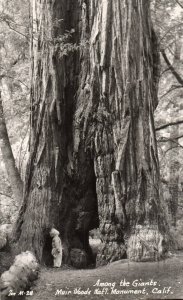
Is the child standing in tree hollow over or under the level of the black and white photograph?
under

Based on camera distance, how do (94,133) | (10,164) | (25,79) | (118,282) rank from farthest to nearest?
(25,79) < (10,164) < (94,133) < (118,282)

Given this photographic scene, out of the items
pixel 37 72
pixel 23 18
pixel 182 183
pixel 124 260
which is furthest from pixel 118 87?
pixel 182 183

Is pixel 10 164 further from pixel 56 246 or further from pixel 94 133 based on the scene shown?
pixel 94 133

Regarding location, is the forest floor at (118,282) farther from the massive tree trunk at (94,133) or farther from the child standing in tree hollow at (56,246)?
the child standing in tree hollow at (56,246)

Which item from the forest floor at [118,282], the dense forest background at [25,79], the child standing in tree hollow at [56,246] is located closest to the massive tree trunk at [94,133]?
the child standing in tree hollow at [56,246]

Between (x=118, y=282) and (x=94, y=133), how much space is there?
2.38 meters

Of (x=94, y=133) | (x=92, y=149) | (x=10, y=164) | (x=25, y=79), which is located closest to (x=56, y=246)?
(x=92, y=149)

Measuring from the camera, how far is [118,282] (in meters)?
5.26

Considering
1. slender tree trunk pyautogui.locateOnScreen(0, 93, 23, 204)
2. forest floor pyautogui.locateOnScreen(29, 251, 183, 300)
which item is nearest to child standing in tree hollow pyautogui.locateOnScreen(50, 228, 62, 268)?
forest floor pyautogui.locateOnScreen(29, 251, 183, 300)

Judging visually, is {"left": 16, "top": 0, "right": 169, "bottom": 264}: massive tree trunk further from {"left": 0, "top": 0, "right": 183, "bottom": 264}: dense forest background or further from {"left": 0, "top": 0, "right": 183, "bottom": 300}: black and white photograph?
{"left": 0, "top": 0, "right": 183, "bottom": 264}: dense forest background

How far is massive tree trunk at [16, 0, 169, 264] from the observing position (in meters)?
6.36

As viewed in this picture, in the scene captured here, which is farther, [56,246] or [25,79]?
[25,79]

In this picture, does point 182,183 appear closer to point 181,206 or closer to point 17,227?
point 181,206

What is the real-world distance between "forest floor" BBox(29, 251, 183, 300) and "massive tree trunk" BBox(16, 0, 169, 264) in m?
0.33
